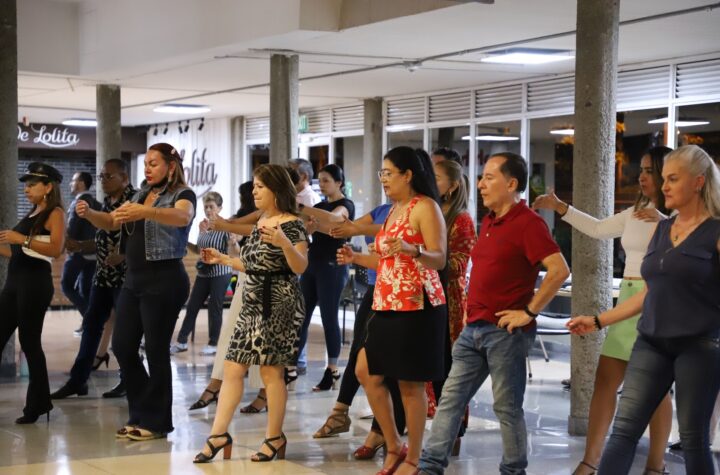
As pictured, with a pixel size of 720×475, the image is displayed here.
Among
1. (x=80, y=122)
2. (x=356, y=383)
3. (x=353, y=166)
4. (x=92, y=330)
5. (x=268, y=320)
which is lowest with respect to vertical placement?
(x=356, y=383)

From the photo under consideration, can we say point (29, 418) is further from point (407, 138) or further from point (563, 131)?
point (407, 138)

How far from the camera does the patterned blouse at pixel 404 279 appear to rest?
18.6 feet

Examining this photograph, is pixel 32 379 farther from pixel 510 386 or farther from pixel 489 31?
pixel 489 31

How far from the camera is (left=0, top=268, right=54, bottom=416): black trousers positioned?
748 centimetres

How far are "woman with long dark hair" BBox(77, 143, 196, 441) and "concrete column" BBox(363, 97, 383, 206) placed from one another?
369 inches

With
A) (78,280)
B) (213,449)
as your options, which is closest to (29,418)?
(213,449)

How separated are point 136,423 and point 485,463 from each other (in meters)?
2.25

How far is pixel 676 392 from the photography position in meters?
4.67

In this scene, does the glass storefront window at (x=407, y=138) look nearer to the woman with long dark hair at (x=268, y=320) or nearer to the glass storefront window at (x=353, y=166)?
the glass storefront window at (x=353, y=166)

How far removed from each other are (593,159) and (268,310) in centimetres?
230

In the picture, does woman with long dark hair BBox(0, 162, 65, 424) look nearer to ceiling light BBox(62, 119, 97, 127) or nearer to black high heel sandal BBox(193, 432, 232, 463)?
black high heel sandal BBox(193, 432, 232, 463)

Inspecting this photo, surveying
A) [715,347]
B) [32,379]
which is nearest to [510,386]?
[715,347]

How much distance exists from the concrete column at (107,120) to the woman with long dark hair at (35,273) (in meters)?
7.29

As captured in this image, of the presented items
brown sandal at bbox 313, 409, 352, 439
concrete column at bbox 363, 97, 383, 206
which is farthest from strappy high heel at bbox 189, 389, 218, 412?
concrete column at bbox 363, 97, 383, 206
